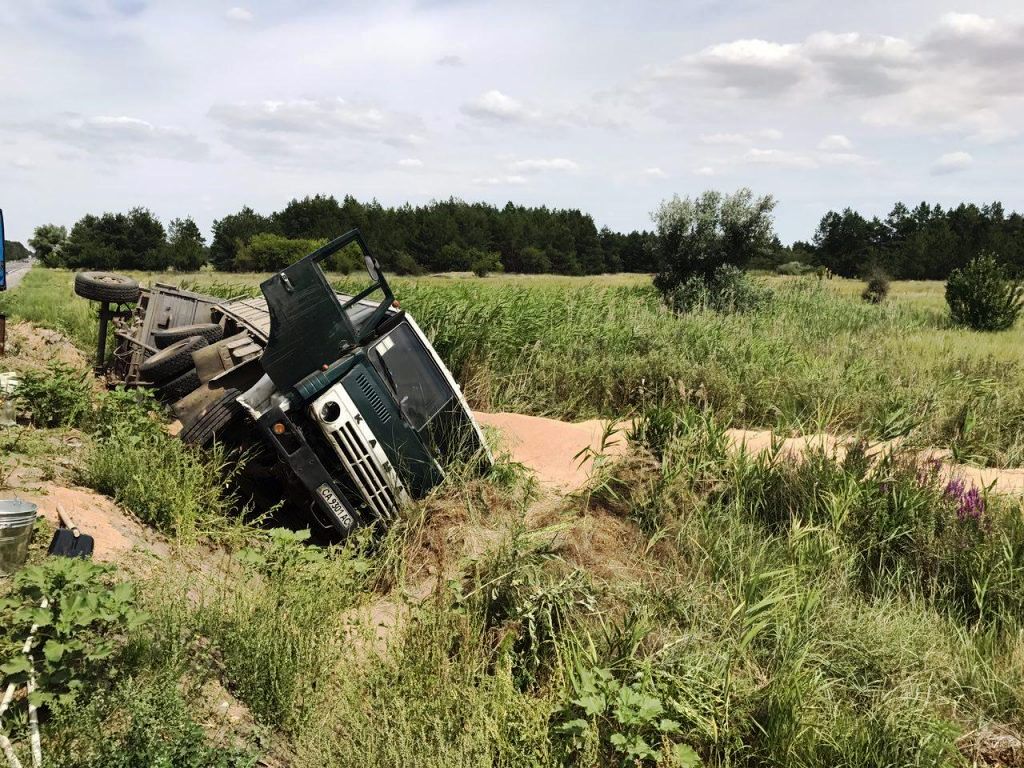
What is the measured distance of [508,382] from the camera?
11297mm

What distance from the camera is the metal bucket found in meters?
4.23

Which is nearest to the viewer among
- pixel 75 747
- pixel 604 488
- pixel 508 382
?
pixel 75 747

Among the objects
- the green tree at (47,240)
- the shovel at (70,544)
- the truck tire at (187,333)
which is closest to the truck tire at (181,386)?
the truck tire at (187,333)

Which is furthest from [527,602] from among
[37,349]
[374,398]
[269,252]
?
[269,252]

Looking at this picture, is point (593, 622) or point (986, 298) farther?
point (986, 298)

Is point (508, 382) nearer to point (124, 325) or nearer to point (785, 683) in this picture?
point (124, 325)

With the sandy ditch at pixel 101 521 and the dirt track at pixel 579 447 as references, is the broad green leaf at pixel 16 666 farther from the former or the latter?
the dirt track at pixel 579 447

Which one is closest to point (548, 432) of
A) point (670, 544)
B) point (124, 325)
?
point (670, 544)

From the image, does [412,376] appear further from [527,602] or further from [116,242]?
[116,242]

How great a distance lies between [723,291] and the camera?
23.4m

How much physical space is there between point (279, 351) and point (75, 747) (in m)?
3.42

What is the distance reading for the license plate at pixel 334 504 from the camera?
6.07 m

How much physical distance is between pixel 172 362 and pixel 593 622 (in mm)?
7022

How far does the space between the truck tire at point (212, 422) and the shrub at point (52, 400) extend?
6.02 ft
